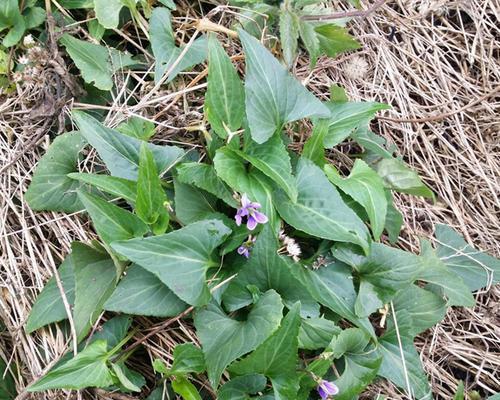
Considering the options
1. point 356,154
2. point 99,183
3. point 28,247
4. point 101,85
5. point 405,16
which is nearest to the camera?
point 99,183

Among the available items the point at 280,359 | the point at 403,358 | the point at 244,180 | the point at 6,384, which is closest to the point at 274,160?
the point at 244,180

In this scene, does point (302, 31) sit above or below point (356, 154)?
above

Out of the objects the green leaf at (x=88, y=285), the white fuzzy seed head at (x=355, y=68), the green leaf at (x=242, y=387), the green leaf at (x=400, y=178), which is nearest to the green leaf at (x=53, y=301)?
the green leaf at (x=88, y=285)

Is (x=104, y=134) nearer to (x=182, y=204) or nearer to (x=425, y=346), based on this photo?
(x=182, y=204)

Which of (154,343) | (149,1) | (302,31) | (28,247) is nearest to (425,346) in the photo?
(154,343)

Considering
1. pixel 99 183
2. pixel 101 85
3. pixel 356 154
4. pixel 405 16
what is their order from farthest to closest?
pixel 405 16 < pixel 356 154 < pixel 101 85 < pixel 99 183

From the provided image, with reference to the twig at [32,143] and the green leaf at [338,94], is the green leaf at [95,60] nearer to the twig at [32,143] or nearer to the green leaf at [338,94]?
the twig at [32,143]

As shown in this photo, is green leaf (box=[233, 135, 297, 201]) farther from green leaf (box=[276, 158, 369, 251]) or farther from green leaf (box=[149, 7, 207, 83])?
green leaf (box=[149, 7, 207, 83])
